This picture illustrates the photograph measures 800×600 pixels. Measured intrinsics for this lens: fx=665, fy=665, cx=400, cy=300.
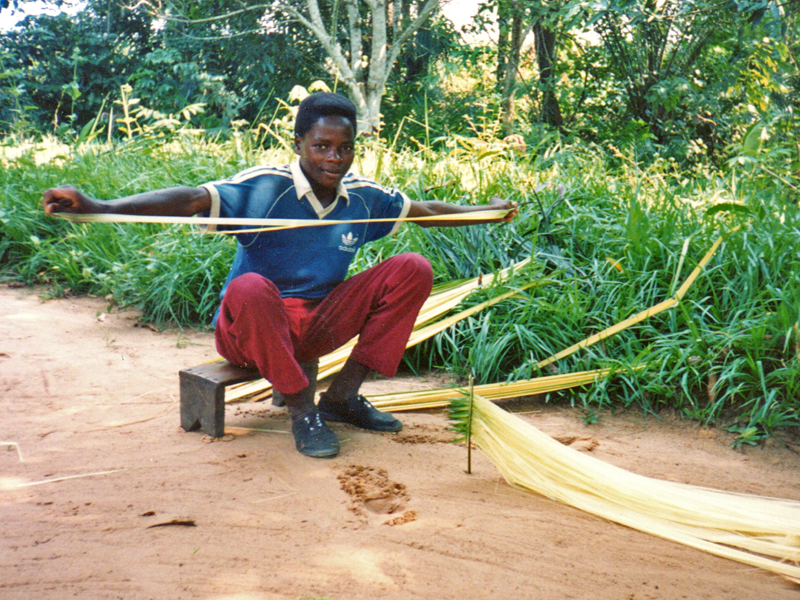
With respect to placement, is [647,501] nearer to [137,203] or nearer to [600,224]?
[137,203]

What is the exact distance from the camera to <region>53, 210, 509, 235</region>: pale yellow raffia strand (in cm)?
175

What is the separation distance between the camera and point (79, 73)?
9.91 meters

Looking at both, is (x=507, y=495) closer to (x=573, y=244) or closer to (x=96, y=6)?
(x=573, y=244)

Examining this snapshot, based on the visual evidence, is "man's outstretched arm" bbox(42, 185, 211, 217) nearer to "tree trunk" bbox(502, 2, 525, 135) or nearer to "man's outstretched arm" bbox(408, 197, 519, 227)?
"man's outstretched arm" bbox(408, 197, 519, 227)

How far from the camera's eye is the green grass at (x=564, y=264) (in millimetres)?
2818

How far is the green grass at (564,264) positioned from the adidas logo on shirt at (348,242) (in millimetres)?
885

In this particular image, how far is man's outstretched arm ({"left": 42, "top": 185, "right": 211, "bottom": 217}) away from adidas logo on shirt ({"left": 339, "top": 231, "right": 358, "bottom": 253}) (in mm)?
523

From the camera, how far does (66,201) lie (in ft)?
5.59

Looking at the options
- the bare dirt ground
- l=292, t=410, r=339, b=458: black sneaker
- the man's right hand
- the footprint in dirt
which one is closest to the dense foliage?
the bare dirt ground

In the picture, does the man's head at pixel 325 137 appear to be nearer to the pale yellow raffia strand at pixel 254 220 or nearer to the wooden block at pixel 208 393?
the pale yellow raffia strand at pixel 254 220

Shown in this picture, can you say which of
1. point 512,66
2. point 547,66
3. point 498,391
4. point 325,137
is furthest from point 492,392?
point 547,66

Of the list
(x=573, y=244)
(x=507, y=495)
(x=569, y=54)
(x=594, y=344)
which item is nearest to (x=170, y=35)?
(x=569, y=54)

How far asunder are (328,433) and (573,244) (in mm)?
2012

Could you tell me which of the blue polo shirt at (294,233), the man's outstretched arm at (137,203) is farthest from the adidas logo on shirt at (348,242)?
the man's outstretched arm at (137,203)
